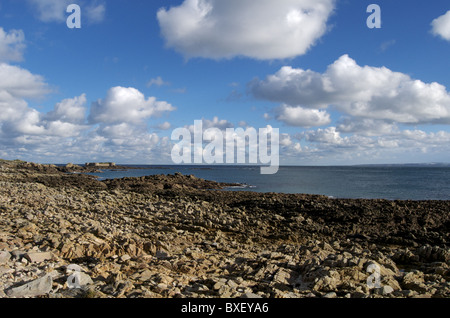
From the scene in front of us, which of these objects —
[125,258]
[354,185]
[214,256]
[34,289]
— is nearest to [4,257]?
[34,289]

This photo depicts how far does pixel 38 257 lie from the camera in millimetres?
7293

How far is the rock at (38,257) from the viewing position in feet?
23.5

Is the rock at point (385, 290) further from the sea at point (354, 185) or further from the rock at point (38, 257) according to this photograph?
the sea at point (354, 185)

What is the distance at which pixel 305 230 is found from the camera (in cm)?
1450


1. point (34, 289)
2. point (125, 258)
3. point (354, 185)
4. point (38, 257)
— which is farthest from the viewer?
point (354, 185)

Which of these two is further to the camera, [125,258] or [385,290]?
[125,258]

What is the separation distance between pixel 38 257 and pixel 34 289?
1.90 meters

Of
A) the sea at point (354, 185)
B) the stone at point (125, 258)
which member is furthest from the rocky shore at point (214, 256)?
the sea at point (354, 185)

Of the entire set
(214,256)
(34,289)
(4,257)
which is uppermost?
(4,257)

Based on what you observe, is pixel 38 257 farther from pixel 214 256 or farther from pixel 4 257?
pixel 214 256
